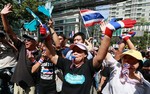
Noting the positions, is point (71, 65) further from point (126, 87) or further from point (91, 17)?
point (91, 17)

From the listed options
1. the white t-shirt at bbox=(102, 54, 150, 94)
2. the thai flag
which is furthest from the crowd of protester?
the thai flag

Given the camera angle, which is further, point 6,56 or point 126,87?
point 6,56

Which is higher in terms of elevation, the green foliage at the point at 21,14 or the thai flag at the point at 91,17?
the thai flag at the point at 91,17

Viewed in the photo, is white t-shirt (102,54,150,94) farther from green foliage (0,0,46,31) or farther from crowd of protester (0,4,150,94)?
green foliage (0,0,46,31)

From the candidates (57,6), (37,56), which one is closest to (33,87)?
(37,56)

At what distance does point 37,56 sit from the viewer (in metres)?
4.89

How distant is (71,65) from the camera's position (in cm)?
361

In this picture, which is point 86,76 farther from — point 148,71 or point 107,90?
point 148,71

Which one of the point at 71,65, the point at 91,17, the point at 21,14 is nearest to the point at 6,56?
the point at 91,17

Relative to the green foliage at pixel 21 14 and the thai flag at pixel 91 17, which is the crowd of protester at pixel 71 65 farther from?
the green foliage at pixel 21 14

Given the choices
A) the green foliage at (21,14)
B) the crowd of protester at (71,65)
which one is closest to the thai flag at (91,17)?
the crowd of protester at (71,65)

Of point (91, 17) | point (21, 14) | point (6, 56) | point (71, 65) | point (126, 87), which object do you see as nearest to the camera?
point (126, 87)

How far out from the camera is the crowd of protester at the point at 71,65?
334 cm

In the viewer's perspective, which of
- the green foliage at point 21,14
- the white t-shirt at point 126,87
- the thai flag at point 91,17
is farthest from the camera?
the green foliage at point 21,14
